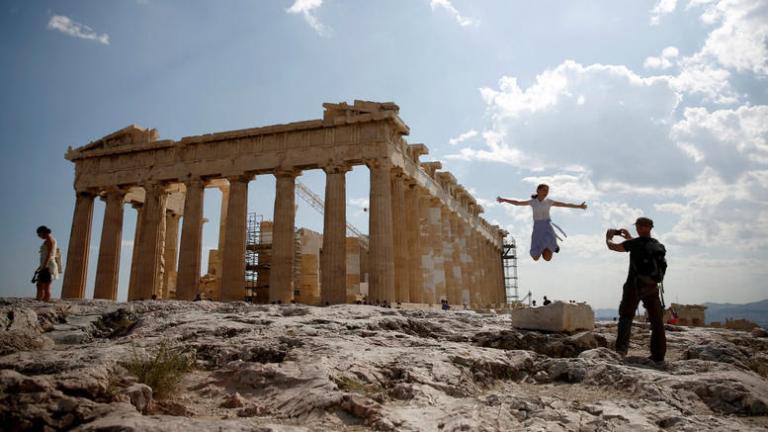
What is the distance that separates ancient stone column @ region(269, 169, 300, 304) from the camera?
77.8 ft

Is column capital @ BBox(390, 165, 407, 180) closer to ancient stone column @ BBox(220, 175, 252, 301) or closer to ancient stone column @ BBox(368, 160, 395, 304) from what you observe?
ancient stone column @ BBox(368, 160, 395, 304)

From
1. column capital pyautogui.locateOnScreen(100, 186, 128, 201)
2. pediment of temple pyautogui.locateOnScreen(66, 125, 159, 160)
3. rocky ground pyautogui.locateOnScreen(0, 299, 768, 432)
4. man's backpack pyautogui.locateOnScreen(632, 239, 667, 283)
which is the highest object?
pediment of temple pyautogui.locateOnScreen(66, 125, 159, 160)

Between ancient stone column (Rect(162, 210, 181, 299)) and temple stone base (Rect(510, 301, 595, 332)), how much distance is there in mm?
28520

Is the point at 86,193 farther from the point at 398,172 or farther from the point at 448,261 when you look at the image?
the point at 448,261

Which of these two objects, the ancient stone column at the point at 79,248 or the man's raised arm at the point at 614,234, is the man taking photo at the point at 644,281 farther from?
the ancient stone column at the point at 79,248

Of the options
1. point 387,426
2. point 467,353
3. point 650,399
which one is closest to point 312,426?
point 387,426

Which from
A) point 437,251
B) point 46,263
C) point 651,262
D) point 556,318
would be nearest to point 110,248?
A: point 46,263

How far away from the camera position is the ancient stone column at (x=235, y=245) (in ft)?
80.7

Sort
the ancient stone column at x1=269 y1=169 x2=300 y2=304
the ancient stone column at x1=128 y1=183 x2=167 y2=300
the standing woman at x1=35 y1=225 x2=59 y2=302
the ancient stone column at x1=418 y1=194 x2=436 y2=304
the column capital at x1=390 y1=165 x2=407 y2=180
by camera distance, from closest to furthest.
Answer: the standing woman at x1=35 y1=225 x2=59 y2=302
the ancient stone column at x1=269 y1=169 x2=300 y2=304
the column capital at x1=390 y1=165 x2=407 y2=180
the ancient stone column at x1=418 y1=194 x2=436 y2=304
the ancient stone column at x1=128 y1=183 x2=167 y2=300

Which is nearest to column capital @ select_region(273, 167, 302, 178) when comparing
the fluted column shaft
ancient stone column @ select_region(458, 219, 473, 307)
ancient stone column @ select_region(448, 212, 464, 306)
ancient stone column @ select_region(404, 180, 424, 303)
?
ancient stone column @ select_region(404, 180, 424, 303)

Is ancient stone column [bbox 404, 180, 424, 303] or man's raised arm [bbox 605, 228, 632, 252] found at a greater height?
ancient stone column [bbox 404, 180, 424, 303]

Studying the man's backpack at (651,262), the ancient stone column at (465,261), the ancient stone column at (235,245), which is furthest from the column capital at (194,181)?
the man's backpack at (651,262)

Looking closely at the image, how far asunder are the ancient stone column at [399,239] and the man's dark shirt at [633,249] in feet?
56.8

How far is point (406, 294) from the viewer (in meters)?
24.0
